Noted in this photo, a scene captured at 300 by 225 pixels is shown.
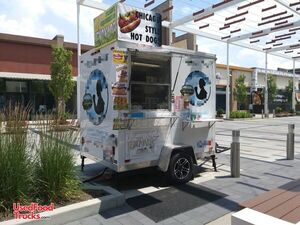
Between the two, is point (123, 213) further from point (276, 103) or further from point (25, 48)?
point (276, 103)

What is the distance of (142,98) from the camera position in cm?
573

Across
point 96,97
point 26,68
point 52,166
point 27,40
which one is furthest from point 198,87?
point 27,40

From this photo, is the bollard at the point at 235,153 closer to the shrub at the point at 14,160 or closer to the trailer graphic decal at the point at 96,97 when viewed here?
the trailer graphic decal at the point at 96,97

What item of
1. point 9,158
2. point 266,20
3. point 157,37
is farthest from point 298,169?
point 266,20

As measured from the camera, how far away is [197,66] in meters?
6.37

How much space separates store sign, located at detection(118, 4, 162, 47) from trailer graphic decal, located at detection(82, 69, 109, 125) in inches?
36.8

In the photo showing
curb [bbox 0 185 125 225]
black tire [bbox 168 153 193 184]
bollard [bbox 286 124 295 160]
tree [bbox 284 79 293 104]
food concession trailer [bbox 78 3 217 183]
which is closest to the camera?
curb [bbox 0 185 125 225]

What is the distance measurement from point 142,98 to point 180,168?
5.32 feet

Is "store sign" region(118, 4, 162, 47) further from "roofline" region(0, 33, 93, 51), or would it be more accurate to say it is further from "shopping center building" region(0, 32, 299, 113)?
"roofline" region(0, 33, 93, 51)

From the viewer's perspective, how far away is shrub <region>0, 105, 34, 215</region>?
3.92 m

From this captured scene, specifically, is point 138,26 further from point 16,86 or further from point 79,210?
point 16,86

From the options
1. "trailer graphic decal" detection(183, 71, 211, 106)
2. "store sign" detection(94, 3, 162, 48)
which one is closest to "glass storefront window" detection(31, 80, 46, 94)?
"store sign" detection(94, 3, 162, 48)

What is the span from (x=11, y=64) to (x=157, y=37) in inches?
739

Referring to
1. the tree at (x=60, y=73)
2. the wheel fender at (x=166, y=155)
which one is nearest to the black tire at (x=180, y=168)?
the wheel fender at (x=166, y=155)
